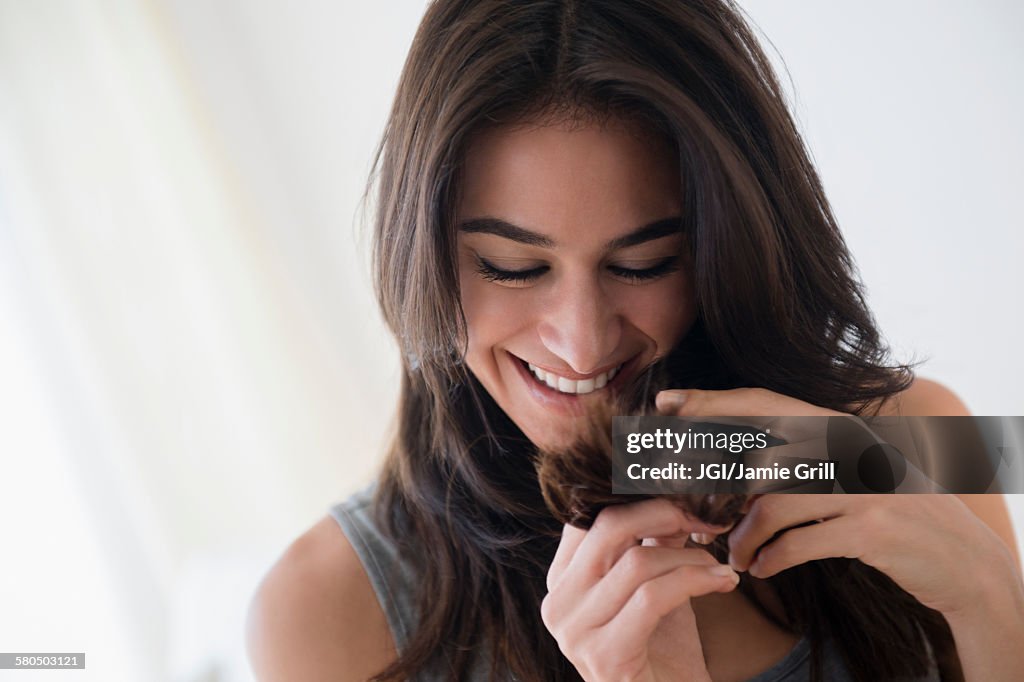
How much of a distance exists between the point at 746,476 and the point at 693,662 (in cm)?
20

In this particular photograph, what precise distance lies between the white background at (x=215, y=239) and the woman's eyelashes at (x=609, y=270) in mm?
505

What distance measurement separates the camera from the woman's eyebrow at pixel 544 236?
0.72 m

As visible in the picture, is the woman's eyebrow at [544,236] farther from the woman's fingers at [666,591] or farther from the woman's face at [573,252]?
the woman's fingers at [666,591]

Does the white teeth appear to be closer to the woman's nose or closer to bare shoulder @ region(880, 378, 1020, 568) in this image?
the woman's nose

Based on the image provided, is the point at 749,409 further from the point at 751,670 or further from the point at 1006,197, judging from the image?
the point at 1006,197

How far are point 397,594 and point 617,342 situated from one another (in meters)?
0.38

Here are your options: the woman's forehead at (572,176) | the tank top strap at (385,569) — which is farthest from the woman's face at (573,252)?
the tank top strap at (385,569)

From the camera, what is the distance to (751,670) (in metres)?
0.87

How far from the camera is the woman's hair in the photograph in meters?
0.72

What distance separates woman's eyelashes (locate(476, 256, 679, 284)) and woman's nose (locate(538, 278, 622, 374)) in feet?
0.08

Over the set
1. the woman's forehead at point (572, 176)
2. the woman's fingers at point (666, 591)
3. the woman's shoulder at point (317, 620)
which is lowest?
the woman's shoulder at point (317, 620)

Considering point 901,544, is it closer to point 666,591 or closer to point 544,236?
point 666,591

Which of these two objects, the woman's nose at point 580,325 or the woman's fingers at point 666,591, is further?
the woman's nose at point 580,325

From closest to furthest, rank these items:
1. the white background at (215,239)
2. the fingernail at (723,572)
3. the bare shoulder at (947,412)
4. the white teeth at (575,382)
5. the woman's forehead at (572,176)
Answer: the fingernail at (723,572) < the woman's forehead at (572,176) < the white teeth at (575,382) < the bare shoulder at (947,412) < the white background at (215,239)
